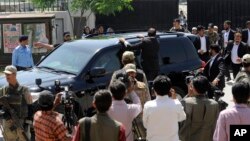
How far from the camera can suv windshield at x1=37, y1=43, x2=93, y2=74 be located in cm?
912

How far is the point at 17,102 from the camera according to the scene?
7.25 metres

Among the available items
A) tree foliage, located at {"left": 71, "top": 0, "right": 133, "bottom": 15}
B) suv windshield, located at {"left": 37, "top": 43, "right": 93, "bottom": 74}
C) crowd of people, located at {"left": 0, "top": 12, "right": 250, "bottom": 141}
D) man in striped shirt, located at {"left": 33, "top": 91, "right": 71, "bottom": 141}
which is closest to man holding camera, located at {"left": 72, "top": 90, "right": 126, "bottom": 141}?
crowd of people, located at {"left": 0, "top": 12, "right": 250, "bottom": 141}

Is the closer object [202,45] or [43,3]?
[202,45]

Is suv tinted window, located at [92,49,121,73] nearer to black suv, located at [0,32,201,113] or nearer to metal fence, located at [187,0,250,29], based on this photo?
black suv, located at [0,32,201,113]

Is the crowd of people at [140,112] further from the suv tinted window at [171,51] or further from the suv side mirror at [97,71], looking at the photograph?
the suv tinted window at [171,51]

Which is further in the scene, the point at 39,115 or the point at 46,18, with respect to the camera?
the point at 46,18

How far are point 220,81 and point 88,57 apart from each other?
244 centimetres

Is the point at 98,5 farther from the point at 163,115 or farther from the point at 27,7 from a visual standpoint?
the point at 163,115

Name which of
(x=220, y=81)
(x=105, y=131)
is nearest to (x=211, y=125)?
(x=105, y=131)

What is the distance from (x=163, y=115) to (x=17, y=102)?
2576 mm

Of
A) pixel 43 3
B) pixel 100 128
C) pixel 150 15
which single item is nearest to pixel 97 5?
pixel 43 3

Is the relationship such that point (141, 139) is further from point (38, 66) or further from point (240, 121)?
point (38, 66)

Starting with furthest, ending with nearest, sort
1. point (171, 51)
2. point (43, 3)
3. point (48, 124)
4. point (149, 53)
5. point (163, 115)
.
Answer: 1. point (43, 3)
2. point (171, 51)
3. point (149, 53)
4. point (163, 115)
5. point (48, 124)

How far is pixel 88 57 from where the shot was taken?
29.9 feet
